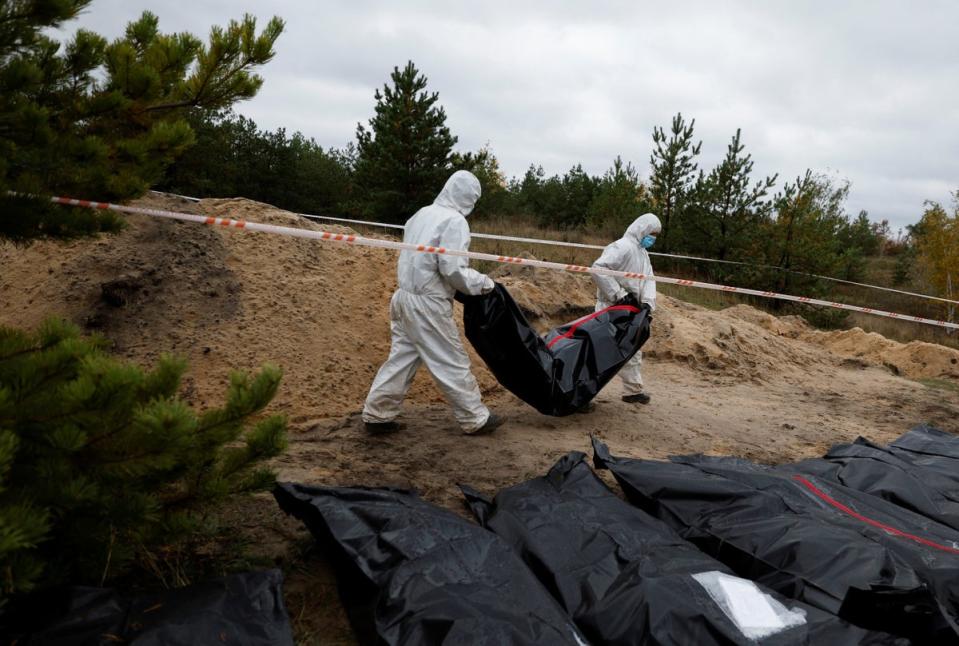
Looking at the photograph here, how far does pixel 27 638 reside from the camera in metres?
1.66

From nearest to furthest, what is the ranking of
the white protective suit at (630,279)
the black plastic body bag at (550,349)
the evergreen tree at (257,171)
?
the black plastic body bag at (550,349) < the white protective suit at (630,279) < the evergreen tree at (257,171)

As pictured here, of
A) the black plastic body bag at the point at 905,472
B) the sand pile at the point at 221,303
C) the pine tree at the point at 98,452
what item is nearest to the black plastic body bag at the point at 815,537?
the black plastic body bag at the point at 905,472

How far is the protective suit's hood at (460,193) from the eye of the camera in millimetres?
4449

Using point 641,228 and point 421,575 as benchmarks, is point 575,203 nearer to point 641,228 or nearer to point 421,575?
point 641,228

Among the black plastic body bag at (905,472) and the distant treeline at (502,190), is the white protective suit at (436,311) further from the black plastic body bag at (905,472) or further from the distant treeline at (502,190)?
the distant treeline at (502,190)

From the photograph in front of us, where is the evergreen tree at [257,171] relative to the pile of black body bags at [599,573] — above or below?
above

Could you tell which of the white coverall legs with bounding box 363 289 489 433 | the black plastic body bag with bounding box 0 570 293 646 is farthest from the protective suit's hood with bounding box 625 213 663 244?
the black plastic body bag with bounding box 0 570 293 646

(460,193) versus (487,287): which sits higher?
(460,193)

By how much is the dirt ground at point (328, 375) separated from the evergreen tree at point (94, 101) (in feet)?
5.28

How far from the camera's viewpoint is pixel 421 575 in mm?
2066

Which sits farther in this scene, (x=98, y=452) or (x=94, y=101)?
(x=94, y=101)

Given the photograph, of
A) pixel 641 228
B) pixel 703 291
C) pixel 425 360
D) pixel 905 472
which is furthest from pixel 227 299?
pixel 703 291

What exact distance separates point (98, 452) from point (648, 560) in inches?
75.4

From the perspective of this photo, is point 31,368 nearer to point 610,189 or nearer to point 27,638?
point 27,638
